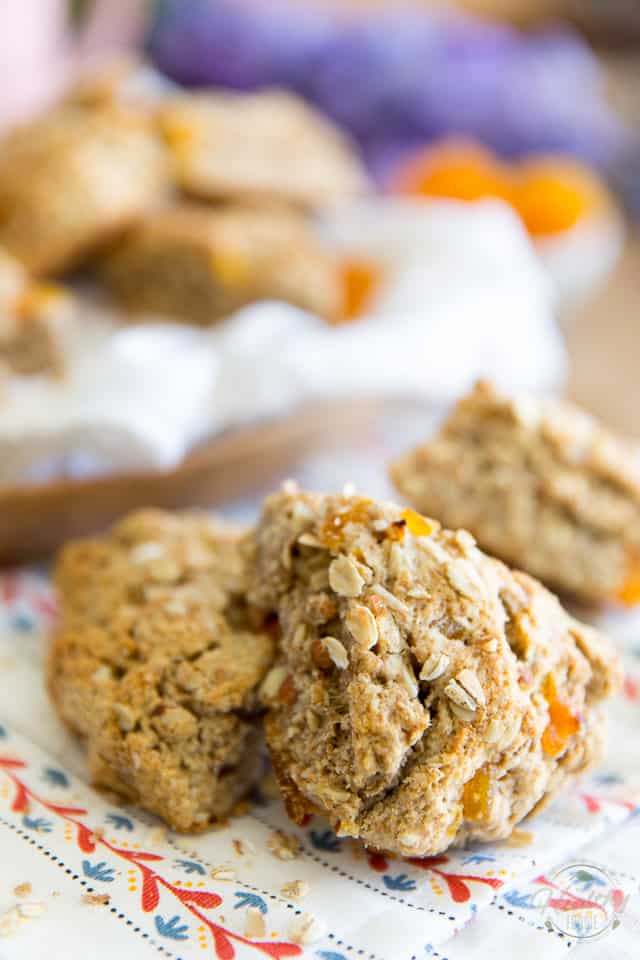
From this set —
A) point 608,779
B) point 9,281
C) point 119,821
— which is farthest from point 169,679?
point 9,281

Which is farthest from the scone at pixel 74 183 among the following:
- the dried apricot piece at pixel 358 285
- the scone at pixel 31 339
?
the dried apricot piece at pixel 358 285

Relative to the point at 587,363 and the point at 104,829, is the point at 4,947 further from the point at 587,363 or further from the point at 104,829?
the point at 587,363

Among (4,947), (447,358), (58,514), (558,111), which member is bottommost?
(4,947)

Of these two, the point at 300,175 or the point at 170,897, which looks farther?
the point at 300,175

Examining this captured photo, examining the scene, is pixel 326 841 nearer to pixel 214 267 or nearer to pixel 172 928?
pixel 172 928

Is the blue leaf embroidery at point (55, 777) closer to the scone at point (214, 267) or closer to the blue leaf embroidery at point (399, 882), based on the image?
the blue leaf embroidery at point (399, 882)

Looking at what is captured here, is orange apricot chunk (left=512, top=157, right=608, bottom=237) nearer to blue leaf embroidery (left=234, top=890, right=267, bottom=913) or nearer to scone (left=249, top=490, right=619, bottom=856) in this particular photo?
scone (left=249, top=490, right=619, bottom=856)

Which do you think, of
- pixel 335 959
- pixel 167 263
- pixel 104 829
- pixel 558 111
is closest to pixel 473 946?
pixel 335 959
